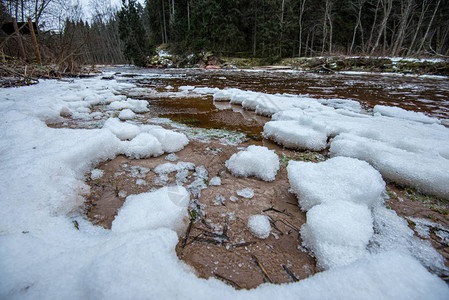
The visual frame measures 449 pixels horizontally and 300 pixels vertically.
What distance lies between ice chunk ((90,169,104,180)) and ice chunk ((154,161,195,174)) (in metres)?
0.30

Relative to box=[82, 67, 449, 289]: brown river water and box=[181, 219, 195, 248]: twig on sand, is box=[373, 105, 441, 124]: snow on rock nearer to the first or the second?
box=[82, 67, 449, 289]: brown river water

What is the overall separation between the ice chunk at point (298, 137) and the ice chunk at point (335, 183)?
43cm

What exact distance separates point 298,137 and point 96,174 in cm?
142

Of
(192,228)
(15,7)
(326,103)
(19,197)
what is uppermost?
(15,7)

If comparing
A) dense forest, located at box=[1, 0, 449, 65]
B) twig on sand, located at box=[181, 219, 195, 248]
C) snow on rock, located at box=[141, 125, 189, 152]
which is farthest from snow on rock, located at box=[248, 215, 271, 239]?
dense forest, located at box=[1, 0, 449, 65]

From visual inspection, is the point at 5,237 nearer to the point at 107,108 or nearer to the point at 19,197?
the point at 19,197

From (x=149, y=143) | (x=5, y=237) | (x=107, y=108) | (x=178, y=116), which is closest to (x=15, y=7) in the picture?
(x=107, y=108)

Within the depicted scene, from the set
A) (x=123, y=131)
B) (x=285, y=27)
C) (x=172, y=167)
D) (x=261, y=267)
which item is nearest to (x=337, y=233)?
(x=261, y=267)

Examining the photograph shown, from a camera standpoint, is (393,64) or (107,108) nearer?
(107,108)

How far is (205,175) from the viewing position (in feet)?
3.68

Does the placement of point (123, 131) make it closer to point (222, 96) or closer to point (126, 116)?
point (126, 116)

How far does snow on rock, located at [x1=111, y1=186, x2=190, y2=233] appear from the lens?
0.69 meters

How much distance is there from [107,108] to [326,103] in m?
3.31

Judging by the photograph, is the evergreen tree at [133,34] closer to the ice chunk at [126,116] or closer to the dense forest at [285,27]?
the dense forest at [285,27]
